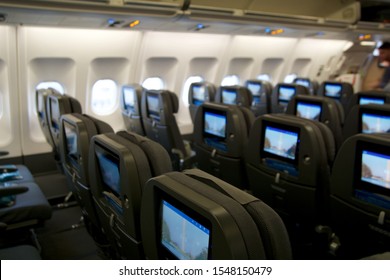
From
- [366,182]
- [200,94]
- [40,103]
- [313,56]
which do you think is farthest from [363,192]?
[313,56]

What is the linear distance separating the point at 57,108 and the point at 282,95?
4.30m

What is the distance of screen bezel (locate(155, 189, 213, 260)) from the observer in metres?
1.18

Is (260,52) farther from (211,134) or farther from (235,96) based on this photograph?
(211,134)

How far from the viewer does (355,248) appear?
8.20 feet

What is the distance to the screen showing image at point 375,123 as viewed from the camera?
3.48 m

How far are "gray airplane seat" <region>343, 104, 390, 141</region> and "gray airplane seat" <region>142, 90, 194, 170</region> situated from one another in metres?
1.97

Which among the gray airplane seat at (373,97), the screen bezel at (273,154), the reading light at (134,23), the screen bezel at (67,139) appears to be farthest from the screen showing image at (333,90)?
the screen bezel at (67,139)

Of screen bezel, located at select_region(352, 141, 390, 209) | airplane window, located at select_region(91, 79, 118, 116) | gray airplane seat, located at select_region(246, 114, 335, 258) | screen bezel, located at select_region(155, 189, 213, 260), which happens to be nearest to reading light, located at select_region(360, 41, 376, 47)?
airplane window, located at select_region(91, 79, 118, 116)

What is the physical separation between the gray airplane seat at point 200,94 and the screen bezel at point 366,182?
409 cm

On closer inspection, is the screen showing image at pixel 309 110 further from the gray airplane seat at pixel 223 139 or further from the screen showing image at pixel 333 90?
the screen showing image at pixel 333 90

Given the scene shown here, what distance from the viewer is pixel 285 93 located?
6.64 m

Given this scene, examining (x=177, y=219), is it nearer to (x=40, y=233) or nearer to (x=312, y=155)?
(x=312, y=155)
